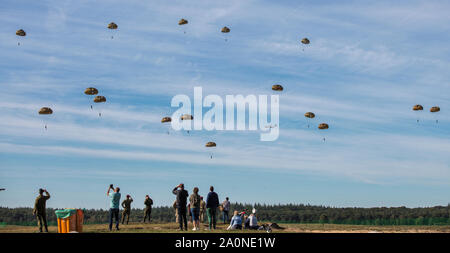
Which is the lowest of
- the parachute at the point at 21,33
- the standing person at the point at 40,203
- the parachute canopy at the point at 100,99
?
the standing person at the point at 40,203

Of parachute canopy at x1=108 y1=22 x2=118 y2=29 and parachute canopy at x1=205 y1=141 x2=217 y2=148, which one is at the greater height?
parachute canopy at x1=108 y1=22 x2=118 y2=29

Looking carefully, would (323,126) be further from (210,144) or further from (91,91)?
(91,91)

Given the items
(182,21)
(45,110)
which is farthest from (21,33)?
(182,21)

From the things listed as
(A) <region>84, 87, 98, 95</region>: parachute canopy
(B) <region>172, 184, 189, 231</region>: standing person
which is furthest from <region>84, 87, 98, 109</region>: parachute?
(B) <region>172, 184, 189, 231</region>: standing person

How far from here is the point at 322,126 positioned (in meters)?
62.8

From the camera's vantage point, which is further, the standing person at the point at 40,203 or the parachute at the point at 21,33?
the parachute at the point at 21,33

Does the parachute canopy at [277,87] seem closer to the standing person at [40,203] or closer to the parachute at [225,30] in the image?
the parachute at [225,30]

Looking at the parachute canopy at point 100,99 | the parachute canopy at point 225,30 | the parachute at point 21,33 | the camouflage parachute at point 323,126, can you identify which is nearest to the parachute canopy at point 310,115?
the camouflage parachute at point 323,126

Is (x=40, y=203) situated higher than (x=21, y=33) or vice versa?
(x=21, y=33)

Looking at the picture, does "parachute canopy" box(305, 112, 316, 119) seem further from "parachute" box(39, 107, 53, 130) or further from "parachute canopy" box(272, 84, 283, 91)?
"parachute" box(39, 107, 53, 130)

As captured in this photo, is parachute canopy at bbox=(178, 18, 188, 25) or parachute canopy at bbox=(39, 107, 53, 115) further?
parachute canopy at bbox=(178, 18, 188, 25)
